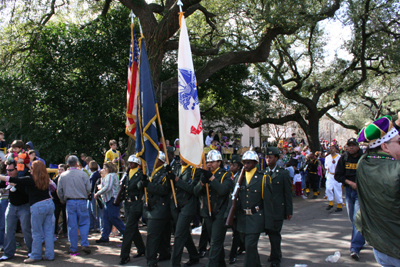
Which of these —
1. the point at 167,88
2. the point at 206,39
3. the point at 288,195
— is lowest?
the point at 288,195

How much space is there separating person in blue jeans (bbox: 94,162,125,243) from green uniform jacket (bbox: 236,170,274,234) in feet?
11.0

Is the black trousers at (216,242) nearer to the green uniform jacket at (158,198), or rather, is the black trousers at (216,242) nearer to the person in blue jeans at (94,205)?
the green uniform jacket at (158,198)

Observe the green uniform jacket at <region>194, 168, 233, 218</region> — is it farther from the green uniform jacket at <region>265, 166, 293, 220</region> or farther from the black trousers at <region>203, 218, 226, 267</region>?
the green uniform jacket at <region>265, 166, 293, 220</region>

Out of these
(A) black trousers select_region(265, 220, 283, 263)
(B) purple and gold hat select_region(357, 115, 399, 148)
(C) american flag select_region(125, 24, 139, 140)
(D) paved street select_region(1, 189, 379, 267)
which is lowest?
(D) paved street select_region(1, 189, 379, 267)

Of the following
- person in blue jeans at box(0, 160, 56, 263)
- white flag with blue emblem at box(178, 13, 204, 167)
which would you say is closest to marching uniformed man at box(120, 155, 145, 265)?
white flag with blue emblem at box(178, 13, 204, 167)

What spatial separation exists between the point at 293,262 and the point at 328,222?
4.05 metres

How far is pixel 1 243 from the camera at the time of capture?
24.6 feet

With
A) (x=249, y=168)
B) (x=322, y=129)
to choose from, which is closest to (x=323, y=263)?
(x=249, y=168)

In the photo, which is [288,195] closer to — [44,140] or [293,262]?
[293,262]

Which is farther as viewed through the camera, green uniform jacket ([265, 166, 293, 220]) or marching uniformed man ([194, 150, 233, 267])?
green uniform jacket ([265, 166, 293, 220])

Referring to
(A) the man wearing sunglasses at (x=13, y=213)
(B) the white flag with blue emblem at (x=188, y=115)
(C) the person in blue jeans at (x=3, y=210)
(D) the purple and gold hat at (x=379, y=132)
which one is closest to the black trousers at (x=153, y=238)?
(B) the white flag with blue emblem at (x=188, y=115)

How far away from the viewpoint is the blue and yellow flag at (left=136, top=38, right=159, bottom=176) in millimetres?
6438

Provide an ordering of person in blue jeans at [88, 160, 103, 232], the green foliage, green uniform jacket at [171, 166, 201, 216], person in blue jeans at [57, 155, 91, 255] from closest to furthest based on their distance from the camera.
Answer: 1. green uniform jacket at [171, 166, 201, 216]
2. person in blue jeans at [57, 155, 91, 255]
3. person in blue jeans at [88, 160, 103, 232]
4. the green foliage

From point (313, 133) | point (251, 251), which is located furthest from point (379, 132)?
point (313, 133)
